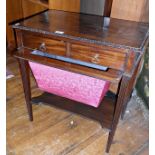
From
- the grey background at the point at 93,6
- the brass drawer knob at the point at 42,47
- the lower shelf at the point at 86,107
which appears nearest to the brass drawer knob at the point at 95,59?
the brass drawer knob at the point at 42,47

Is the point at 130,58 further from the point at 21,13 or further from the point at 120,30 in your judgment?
the point at 21,13

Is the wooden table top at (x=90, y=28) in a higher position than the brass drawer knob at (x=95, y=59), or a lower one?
higher

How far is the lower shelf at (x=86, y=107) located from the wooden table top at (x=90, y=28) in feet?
1.72

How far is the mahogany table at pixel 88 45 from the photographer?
94cm

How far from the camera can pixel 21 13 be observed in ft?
6.67

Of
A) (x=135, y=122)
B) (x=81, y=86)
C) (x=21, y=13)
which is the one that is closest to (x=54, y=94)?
(x=81, y=86)

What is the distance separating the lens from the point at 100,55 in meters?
0.97

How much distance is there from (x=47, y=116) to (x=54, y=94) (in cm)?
19

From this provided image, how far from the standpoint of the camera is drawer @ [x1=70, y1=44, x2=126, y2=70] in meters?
0.94

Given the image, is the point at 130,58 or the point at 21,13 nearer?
the point at 130,58

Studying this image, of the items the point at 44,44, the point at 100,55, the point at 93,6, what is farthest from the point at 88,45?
the point at 93,6

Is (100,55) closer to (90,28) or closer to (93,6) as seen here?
(90,28)

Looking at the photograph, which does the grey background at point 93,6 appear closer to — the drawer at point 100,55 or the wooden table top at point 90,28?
the wooden table top at point 90,28

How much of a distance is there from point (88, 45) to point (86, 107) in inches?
20.6
